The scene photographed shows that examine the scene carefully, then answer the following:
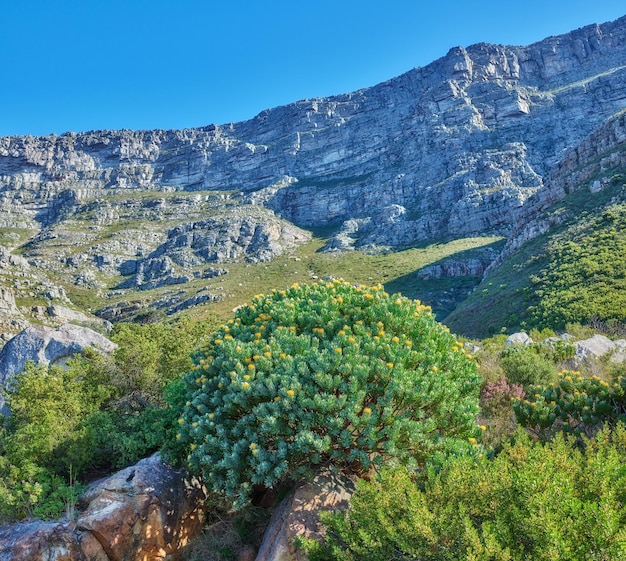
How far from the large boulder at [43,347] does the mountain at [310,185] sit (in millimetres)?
39215

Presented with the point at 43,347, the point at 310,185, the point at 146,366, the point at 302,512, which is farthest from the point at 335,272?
the point at 302,512

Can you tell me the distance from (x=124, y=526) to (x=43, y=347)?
8611 millimetres

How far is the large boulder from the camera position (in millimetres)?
10977

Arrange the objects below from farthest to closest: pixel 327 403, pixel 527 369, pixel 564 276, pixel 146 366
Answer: pixel 564 276 < pixel 146 366 < pixel 527 369 < pixel 327 403

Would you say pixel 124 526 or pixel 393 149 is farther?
pixel 393 149

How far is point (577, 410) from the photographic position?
5.20m

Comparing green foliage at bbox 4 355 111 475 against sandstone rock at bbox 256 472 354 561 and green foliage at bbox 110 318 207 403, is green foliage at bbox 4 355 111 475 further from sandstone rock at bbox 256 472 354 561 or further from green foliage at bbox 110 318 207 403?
sandstone rock at bbox 256 472 354 561

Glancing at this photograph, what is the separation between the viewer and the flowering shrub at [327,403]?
416 centimetres

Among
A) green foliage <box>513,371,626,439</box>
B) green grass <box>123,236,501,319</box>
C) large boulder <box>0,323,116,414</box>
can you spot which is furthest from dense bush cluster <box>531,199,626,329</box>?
green grass <box>123,236,501,319</box>

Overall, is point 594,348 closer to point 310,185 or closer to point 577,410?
point 577,410

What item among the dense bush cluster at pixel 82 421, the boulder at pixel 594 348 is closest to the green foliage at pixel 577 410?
the boulder at pixel 594 348

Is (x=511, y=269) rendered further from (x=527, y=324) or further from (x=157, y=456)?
(x=157, y=456)

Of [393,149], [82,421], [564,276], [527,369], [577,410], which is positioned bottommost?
[564,276]

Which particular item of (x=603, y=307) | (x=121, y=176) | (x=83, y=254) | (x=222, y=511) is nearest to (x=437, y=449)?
(x=222, y=511)
